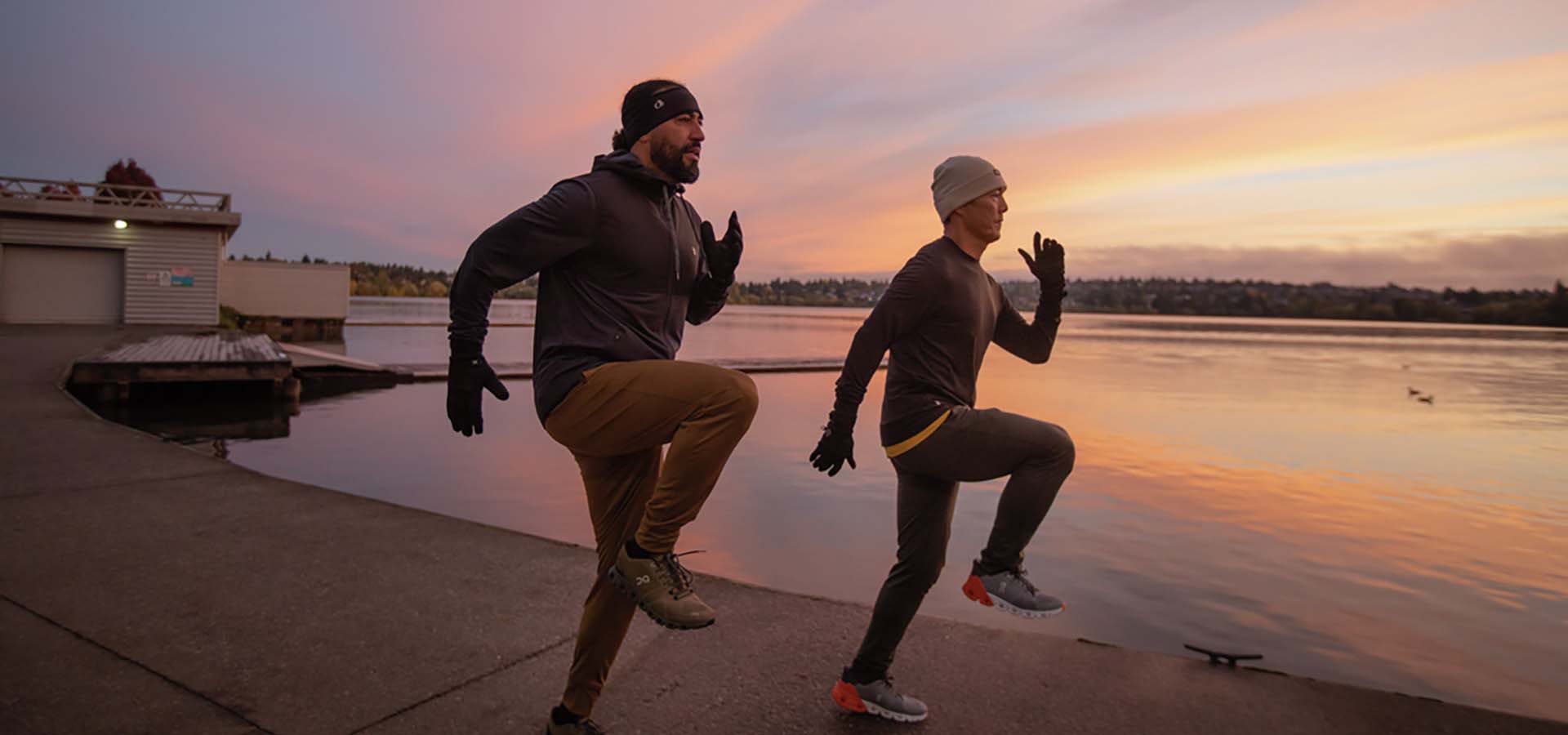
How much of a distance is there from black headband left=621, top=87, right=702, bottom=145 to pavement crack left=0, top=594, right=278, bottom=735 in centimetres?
255

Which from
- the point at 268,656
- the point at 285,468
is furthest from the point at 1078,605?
the point at 285,468

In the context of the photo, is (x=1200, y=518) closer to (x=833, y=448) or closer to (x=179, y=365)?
(x=833, y=448)

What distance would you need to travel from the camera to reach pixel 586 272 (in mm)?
2945

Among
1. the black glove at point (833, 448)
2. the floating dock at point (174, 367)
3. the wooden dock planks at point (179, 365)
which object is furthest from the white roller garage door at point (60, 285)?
the black glove at point (833, 448)

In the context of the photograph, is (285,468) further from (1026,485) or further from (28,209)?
(28,209)

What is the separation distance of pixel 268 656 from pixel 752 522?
8442 mm

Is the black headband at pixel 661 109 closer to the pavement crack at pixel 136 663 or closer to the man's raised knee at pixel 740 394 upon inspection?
the man's raised knee at pixel 740 394

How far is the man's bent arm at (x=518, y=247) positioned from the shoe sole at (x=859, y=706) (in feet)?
6.42

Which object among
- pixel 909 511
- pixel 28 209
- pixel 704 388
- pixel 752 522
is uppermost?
pixel 28 209

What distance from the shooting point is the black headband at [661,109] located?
3.05 meters

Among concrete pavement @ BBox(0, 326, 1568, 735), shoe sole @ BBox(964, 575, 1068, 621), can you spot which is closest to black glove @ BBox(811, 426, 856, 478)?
shoe sole @ BBox(964, 575, 1068, 621)

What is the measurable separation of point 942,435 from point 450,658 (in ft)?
7.91

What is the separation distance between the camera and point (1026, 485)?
131 inches

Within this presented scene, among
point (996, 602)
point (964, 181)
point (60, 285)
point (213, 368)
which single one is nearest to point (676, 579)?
point (996, 602)
